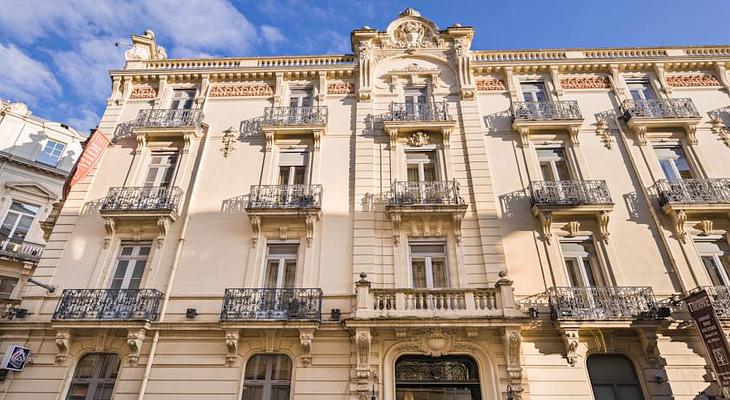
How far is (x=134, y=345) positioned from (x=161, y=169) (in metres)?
6.55

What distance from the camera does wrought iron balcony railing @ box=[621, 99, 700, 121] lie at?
1477cm

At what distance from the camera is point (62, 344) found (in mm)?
11047

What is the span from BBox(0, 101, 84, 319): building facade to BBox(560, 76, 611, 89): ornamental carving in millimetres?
25114

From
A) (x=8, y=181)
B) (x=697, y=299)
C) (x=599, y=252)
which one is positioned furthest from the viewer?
(x=8, y=181)

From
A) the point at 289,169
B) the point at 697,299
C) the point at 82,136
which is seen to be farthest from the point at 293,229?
the point at 82,136

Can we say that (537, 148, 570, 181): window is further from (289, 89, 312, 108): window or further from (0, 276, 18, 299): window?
(0, 276, 18, 299): window

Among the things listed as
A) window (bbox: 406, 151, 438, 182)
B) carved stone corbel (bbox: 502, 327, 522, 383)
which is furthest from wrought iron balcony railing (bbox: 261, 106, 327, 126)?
carved stone corbel (bbox: 502, 327, 522, 383)

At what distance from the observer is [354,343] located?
10.7 metres

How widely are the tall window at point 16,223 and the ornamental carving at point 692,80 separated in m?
31.9

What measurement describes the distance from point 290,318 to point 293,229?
10.5 feet

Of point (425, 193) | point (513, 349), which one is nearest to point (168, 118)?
point (425, 193)

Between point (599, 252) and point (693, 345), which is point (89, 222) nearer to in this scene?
point (599, 252)

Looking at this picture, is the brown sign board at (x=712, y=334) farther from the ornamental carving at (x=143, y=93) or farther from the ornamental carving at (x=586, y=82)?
the ornamental carving at (x=143, y=93)

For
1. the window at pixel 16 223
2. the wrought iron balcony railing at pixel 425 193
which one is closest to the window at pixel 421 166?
the wrought iron balcony railing at pixel 425 193
